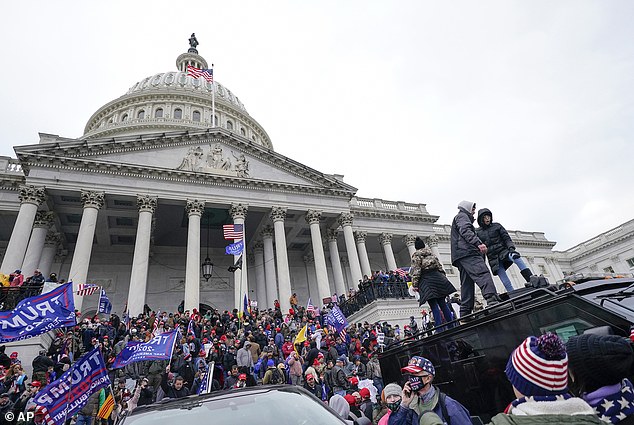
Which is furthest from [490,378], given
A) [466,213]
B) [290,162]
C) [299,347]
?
[290,162]

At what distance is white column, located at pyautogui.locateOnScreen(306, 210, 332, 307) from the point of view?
2372 cm

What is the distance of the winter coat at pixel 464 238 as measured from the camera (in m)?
6.28

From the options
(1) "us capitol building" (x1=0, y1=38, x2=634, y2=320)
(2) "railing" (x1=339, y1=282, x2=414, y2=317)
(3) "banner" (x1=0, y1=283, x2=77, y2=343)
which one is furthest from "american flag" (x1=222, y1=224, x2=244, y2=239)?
(3) "banner" (x1=0, y1=283, x2=77, y2=343)

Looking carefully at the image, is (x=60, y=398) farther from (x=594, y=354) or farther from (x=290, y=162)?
(x=290, y=162)

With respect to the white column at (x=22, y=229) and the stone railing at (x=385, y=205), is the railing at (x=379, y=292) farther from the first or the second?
the white column at (x=22, y=229)

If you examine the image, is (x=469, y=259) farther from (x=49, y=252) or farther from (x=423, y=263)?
(x=49, y=252)

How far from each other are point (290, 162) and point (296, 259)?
9.99 m

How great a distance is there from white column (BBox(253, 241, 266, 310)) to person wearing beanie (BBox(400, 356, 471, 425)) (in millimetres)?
22868

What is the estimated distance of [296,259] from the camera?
108 feet

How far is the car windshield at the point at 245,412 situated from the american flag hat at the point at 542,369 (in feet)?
4.61

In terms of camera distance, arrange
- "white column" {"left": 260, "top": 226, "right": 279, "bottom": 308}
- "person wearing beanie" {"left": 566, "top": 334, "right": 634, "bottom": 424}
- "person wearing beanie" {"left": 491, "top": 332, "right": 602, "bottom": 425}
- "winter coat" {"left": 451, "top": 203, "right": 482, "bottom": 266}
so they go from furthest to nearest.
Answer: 1. "white column" {"left": 260, "top": 226, "right": 279, "bottom": 308}
2. "winter coat" {"left": 451, "top": 203, "right": 482, "bottom": 266}
3. "person wearing beanie" {"left": 566, "top": 334, "right": 634, "bottom": 424}
4. "person wearing beanie" {"left": 491, "top": 332, "right": 602, "bottom": 425}

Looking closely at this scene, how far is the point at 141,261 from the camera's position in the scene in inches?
770

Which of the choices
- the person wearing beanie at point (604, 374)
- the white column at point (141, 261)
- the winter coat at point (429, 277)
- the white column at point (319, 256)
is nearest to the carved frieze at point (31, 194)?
the white column at point (141, 261)

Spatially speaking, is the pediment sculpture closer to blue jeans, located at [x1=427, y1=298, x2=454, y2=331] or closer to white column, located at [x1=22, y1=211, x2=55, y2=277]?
white column, located at [x1=22, y1=211, x2=55, y2=277]
